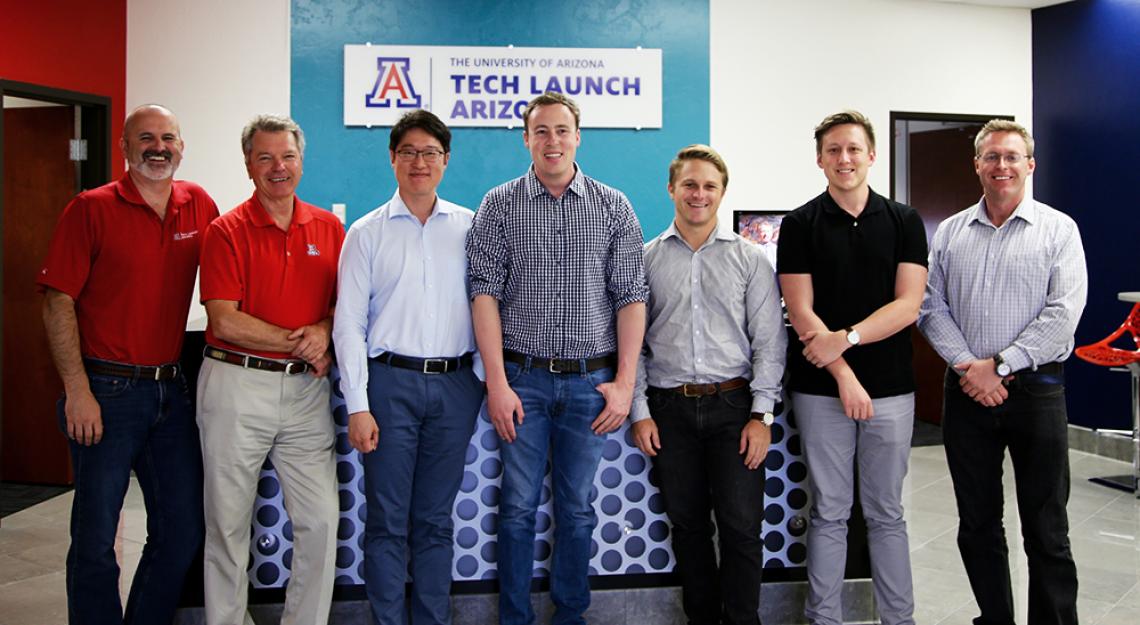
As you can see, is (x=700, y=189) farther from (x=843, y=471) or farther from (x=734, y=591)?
(x=734, y=591)

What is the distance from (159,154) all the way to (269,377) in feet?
2.56

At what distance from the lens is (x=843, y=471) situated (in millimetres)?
2752

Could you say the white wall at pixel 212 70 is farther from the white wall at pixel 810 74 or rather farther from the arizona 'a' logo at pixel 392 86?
the white wall at pixel 810 74

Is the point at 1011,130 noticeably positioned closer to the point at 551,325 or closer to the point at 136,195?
the point at 551,325

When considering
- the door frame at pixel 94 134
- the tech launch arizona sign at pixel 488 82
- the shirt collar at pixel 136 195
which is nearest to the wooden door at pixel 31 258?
the door frame at pixel 94 134

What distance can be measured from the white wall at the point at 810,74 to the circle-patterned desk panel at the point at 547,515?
3.31 m

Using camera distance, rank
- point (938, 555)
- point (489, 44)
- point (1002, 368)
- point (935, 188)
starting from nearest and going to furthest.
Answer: point (1002, 368)
point (938, 555)
point (489, 44)
point (935, 188)

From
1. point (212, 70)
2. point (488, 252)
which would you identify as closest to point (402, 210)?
point (488, 252)

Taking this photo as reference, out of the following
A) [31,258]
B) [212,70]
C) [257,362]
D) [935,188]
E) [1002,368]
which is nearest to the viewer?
[257,362]

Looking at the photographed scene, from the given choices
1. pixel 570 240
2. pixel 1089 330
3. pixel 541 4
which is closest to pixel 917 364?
pixel 1089 330

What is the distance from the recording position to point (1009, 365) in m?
2.66

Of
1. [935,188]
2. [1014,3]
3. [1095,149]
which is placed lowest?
[935,188]

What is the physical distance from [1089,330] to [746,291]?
15.5 feet

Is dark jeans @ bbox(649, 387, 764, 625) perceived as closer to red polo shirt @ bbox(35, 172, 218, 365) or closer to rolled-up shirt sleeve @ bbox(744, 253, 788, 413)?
rolled-up shirt sleeve @ bbox(744, 253, 788, 413)
